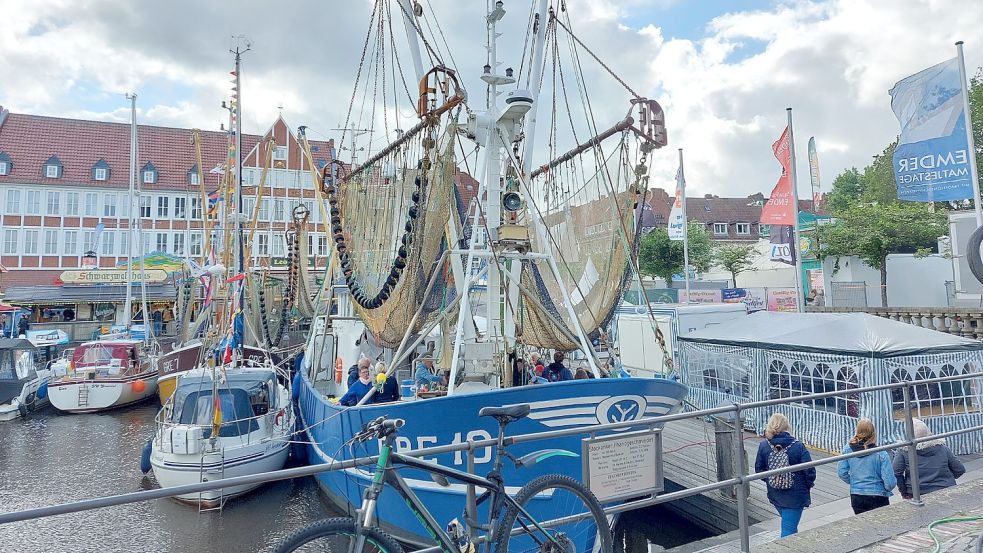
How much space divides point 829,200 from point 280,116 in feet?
166

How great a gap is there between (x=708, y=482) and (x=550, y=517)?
7.80 meters

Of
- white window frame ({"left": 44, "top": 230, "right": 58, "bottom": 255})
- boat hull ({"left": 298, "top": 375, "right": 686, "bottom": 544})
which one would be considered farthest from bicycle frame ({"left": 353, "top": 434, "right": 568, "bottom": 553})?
white window frame ({"left": 44, "top": 230, "right": 58, "bottom": 255})

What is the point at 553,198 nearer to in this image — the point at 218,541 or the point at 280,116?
the point at 218,541

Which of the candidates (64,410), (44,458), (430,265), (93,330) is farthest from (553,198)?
(93,330)

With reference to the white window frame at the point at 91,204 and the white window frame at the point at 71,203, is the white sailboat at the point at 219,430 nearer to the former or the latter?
the white window frame at the point at 91,204

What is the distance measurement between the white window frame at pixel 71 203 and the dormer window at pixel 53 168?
1.72 metres

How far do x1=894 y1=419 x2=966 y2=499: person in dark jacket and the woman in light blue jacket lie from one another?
228mm

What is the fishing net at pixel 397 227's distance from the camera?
9.47m

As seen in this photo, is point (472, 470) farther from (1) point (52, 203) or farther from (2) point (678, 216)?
(1) point (52, 203)

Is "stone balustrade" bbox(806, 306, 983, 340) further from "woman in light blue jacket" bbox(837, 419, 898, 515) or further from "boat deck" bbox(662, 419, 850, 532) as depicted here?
"woman in light blue jacket" bbox(837, 419, 898, 515)

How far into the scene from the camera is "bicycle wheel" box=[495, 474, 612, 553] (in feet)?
11.8

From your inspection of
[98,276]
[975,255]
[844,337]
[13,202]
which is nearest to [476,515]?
[975,255]

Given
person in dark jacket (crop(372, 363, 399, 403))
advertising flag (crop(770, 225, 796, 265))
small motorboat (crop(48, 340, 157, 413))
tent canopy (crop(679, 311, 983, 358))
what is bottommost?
small motorboat (crop(48, 340, 157, 413))

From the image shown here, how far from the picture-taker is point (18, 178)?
42.4 metres
